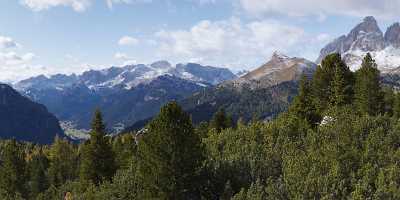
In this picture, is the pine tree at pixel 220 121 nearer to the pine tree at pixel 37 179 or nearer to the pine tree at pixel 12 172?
the pine tree at pixel 12 172

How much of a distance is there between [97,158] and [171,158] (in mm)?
36670

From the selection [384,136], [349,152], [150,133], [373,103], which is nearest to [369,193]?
[349,152]

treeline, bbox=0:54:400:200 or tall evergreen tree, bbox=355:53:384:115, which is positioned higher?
tall evergreen tree, bbox=355:53:384:115

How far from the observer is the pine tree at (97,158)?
7194 cm

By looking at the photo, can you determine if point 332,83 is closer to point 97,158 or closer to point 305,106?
point 305,106

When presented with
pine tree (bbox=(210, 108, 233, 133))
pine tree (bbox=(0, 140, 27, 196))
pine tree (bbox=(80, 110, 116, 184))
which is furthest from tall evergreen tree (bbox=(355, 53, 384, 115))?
pine tree (bbox=(0, 140, 27, 196))

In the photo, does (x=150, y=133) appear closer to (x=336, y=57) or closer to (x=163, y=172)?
(x=163, y=172)

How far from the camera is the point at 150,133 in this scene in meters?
41.8

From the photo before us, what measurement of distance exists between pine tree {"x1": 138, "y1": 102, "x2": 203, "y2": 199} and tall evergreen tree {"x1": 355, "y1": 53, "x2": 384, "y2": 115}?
97.2 ft

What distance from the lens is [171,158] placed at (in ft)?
128

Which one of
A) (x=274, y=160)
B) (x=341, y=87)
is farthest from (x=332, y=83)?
(x=274, y=160)

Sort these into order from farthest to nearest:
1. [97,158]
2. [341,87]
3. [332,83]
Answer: [97,158] → [332,83] → [341,87]

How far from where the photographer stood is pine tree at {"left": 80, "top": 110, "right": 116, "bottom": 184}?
71938 millimetres

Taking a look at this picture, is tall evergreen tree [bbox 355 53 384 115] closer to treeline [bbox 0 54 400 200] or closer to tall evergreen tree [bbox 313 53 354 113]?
treeline [bbox 0 54 400 200]
